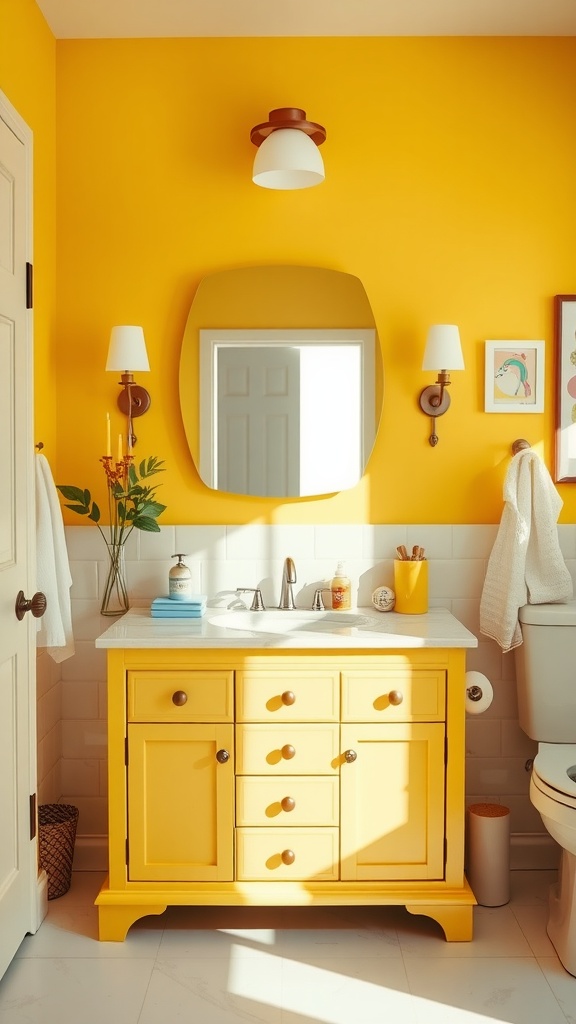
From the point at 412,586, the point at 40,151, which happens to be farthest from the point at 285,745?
the point at 40,151

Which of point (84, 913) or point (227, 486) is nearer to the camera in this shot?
point (84, 913)

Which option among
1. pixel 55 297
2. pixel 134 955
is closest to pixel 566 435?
pixel 55 297

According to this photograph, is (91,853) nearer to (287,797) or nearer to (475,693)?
(287,797)

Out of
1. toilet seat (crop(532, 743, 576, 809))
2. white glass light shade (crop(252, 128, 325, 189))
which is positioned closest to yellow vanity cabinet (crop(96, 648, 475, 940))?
toilet seat (crop(532, 743, 576, 809))

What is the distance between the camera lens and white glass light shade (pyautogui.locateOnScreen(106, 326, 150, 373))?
2896 millimetres

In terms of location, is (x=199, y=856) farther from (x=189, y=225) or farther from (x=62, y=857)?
(x=189, y=225)

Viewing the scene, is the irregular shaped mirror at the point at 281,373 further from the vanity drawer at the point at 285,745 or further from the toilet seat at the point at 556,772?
the toilet seat at the point at 556,772

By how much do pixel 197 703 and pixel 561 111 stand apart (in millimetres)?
2227

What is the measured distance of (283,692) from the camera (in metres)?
2.56

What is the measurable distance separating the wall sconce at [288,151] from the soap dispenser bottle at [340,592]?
1228 mm

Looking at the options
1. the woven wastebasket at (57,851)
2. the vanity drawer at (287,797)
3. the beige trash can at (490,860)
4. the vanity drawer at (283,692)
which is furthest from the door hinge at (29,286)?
the beige trash can at (490,860)

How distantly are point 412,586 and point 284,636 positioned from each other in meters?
0.56

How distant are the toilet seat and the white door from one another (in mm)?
1406

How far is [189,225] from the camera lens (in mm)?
3047
